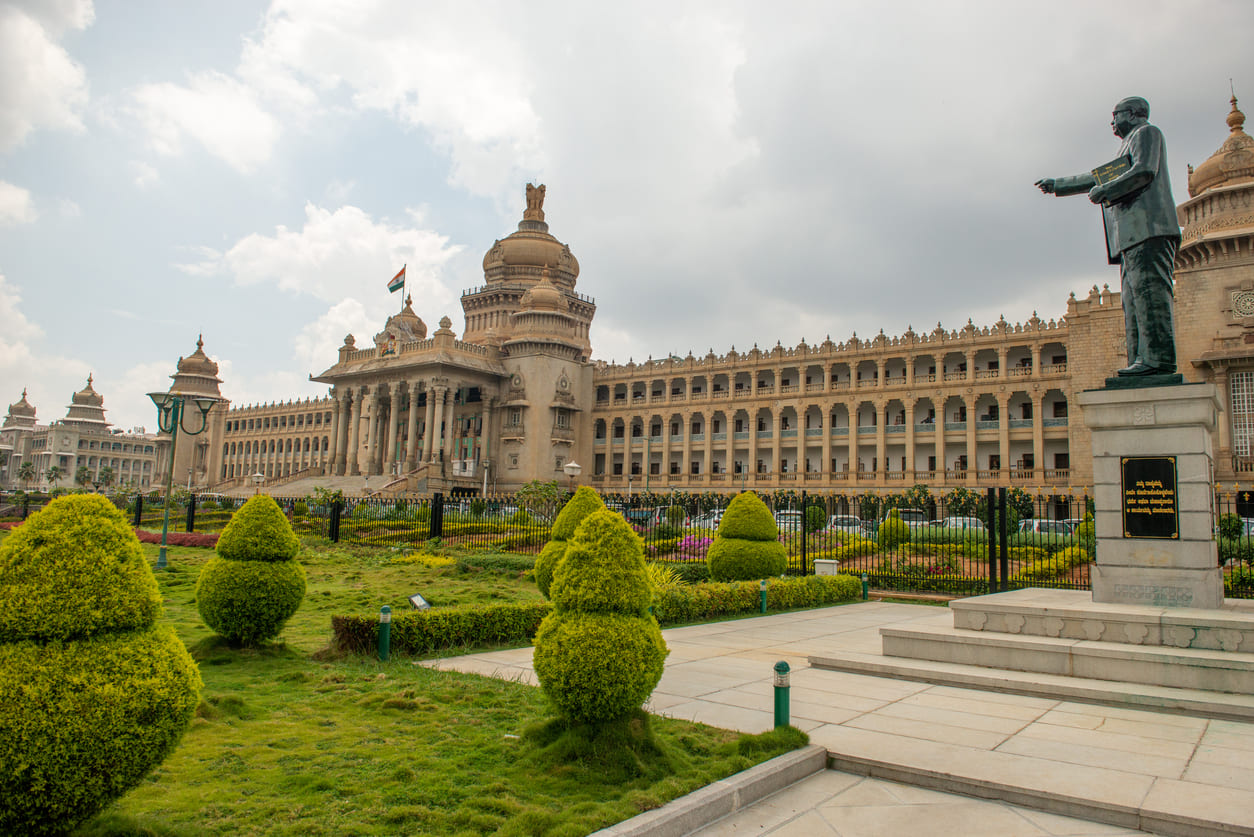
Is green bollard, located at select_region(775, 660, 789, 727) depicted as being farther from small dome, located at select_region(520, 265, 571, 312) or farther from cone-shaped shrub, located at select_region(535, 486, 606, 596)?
small dome, located at select_region(520, 265, 571, 312)

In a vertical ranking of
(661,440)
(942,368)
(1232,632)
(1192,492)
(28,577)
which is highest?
(942,368)

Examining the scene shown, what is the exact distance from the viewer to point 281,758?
5.62 m

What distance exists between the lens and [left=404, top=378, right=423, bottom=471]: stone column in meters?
58.7

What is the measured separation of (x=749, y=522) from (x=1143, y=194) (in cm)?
931

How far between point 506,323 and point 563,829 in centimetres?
6613

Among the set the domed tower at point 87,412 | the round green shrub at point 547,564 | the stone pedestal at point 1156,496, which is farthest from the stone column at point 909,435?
the domed tower at point 87,412

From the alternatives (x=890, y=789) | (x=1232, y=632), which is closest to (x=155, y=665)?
(x=890, y=789)

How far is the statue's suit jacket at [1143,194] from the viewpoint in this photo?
1053 cm

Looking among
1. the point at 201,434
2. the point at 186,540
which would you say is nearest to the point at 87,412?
the point at 201,434

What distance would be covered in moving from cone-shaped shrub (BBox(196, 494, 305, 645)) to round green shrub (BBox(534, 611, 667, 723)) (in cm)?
498

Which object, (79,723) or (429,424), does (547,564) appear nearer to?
(79,723)

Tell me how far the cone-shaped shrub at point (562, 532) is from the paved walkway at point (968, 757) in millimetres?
3165

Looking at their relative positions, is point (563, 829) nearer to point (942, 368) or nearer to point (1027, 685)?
point (1027, 685)

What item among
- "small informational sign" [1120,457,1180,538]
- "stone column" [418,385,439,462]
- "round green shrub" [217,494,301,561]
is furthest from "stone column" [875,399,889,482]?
"round green shrub" [217,494,301,561]
